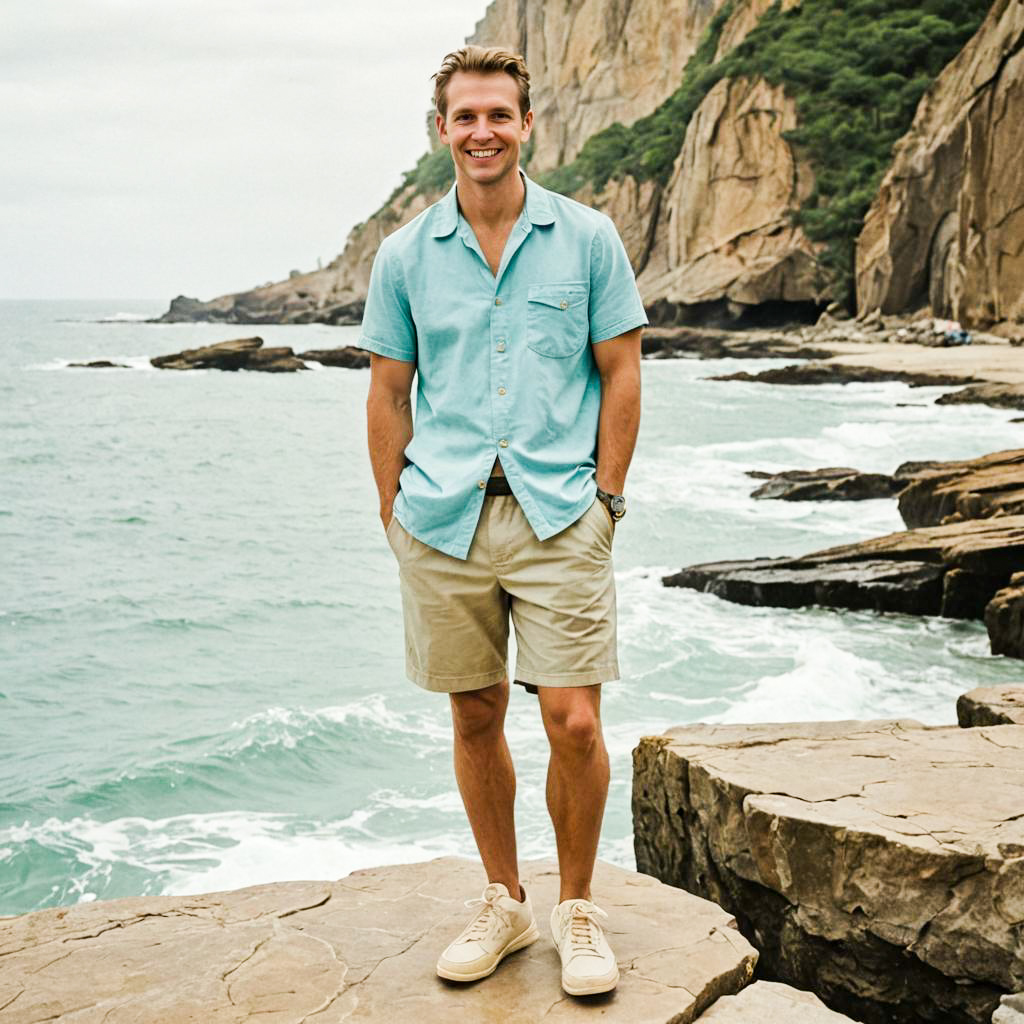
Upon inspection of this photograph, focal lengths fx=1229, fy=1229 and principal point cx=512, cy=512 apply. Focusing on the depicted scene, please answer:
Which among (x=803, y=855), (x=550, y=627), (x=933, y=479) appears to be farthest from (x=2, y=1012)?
(x=933, y=479)

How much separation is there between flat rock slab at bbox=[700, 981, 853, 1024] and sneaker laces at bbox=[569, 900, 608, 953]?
0.99 ft

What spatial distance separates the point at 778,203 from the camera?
49.0 metres

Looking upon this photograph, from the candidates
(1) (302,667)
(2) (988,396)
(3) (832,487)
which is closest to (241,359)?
(2) (988,396)

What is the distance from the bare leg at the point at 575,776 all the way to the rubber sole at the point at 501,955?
0.16 meters

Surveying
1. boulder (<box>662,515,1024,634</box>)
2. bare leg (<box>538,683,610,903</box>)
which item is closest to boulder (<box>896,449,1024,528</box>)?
boulder (<box>662,515,1024,634</box>)

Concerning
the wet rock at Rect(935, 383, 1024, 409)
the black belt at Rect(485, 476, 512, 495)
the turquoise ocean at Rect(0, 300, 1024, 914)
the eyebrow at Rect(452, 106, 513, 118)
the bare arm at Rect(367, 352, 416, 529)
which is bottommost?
the turquoise ocean at Rect(0, 300, 1024, 914)

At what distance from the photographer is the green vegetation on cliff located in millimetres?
46781

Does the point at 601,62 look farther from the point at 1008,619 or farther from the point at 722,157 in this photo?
the point at 1008,619

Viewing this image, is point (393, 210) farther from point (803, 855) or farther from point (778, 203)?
point (803, 855)

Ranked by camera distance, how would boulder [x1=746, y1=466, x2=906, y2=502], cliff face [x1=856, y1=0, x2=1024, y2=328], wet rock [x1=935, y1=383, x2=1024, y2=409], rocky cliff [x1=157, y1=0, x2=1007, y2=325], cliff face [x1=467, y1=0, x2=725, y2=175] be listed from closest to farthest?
boulder [x1=746, y1=466, x2=906, y2=502] → wet rock [x1=935, y1=383, x2=1024, y2=409] → cliff face [x1=856, y1=0, x2=1024, y2=328] → rocky cliff [x1=157, y1=0, x2=1007, y2=325] → cliff face [x1=467, y1=0, x2=725, y2=175]

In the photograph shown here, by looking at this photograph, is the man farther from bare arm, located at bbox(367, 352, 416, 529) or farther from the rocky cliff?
the rocky cliff

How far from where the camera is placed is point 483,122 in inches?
111

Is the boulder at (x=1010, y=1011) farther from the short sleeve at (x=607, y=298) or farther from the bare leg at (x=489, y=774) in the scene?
the short sleeve at (x=607, y=298)

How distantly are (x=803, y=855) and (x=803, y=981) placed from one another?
0.41 metres
